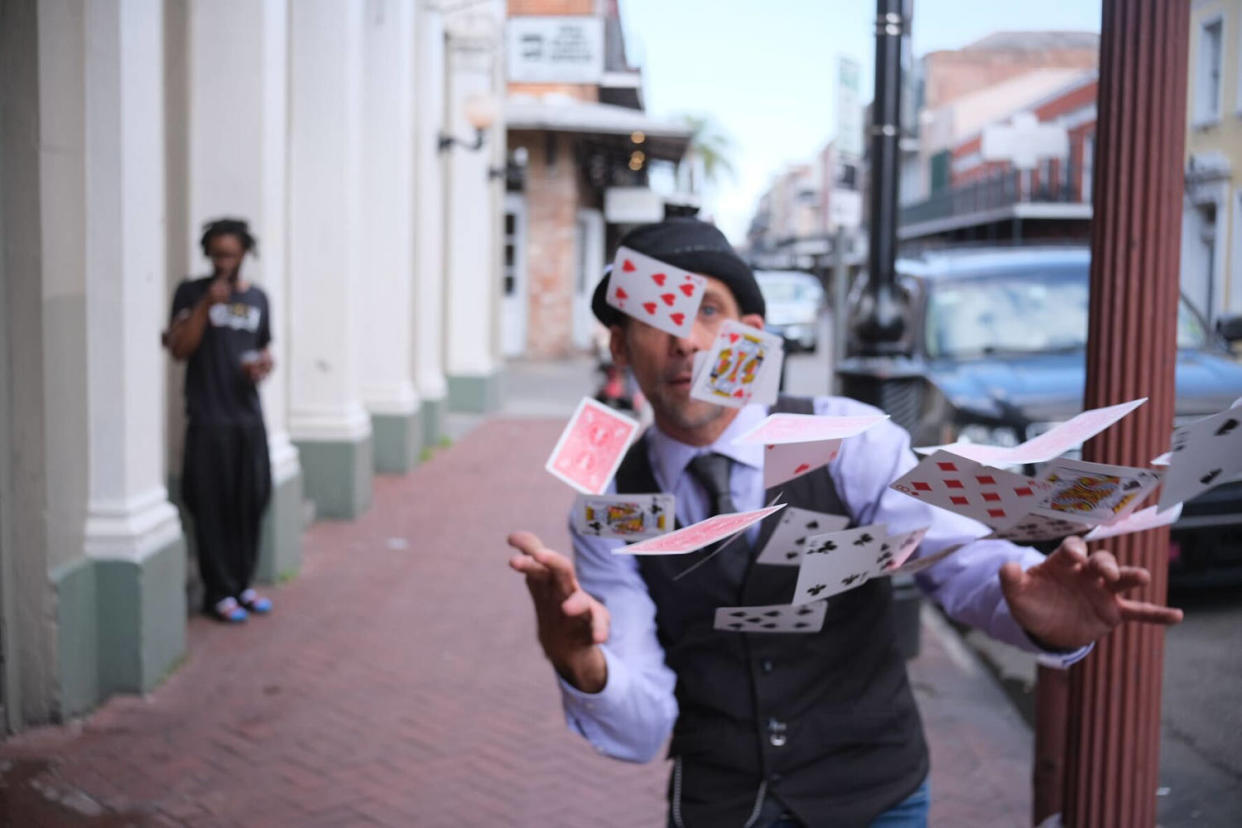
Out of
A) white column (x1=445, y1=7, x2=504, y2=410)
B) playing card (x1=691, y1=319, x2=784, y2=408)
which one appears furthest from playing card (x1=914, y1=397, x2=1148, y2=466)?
white column (x1=445, y1=7, x2=504, y2=410)

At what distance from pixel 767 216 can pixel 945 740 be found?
153 meters

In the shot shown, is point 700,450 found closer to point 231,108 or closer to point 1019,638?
point 1019,638

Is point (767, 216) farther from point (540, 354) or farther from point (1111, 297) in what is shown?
point (1111, 297)

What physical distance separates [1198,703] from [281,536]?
4.92 metres

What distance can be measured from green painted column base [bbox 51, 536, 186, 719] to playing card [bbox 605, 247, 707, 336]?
12.3 ft

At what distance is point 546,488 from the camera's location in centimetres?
1176

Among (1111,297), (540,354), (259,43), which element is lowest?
(540,354)

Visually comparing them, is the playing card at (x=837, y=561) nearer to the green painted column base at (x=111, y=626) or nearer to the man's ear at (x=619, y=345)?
the man's ear at (x=619, y=345)

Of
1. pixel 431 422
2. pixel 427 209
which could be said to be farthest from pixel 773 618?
pixel 427 209

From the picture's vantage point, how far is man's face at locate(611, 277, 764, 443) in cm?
217

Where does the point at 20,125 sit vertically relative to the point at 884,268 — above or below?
above

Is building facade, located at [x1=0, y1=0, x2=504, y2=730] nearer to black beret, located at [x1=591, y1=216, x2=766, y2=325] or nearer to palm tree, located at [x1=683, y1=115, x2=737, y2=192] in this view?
black beret, located at [x1=591, y1=216, x2=766, y2=325]

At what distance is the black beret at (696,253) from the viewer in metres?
2.19

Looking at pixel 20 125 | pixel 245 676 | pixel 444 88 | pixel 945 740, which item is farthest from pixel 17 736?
pixel 444 88
